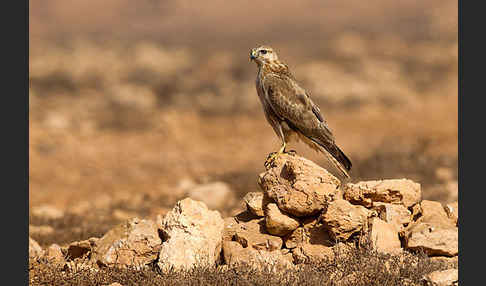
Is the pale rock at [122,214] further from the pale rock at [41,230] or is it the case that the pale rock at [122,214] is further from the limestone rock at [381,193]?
the limestone rock at [381,193]

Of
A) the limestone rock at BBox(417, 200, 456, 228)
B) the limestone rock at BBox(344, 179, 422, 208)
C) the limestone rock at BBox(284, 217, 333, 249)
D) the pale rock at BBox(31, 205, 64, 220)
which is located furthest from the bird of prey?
the pale rock at BBox(31, 205, 64, 220)

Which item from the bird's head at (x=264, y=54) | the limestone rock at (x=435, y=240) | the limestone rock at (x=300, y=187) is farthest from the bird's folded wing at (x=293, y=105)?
the limestone rock at (x=435, y=240)

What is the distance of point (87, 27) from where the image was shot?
4569 cm

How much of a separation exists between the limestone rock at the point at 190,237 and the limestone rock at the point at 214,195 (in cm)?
784

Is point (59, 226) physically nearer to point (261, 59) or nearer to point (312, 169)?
point (261, 59)

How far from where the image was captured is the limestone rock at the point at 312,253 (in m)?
7.62

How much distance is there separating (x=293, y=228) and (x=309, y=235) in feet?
0.68

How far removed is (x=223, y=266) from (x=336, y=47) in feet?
112

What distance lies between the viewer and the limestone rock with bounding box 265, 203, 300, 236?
314 inches

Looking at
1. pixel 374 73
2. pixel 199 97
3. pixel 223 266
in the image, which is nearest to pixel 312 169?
pixel 223 266

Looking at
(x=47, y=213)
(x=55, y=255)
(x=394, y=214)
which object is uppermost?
(x=47, y=213)

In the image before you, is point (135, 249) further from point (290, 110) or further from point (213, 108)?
point (213, 108)

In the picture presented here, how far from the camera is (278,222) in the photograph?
26.1 feet

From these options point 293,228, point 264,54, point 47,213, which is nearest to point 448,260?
point 293,228
